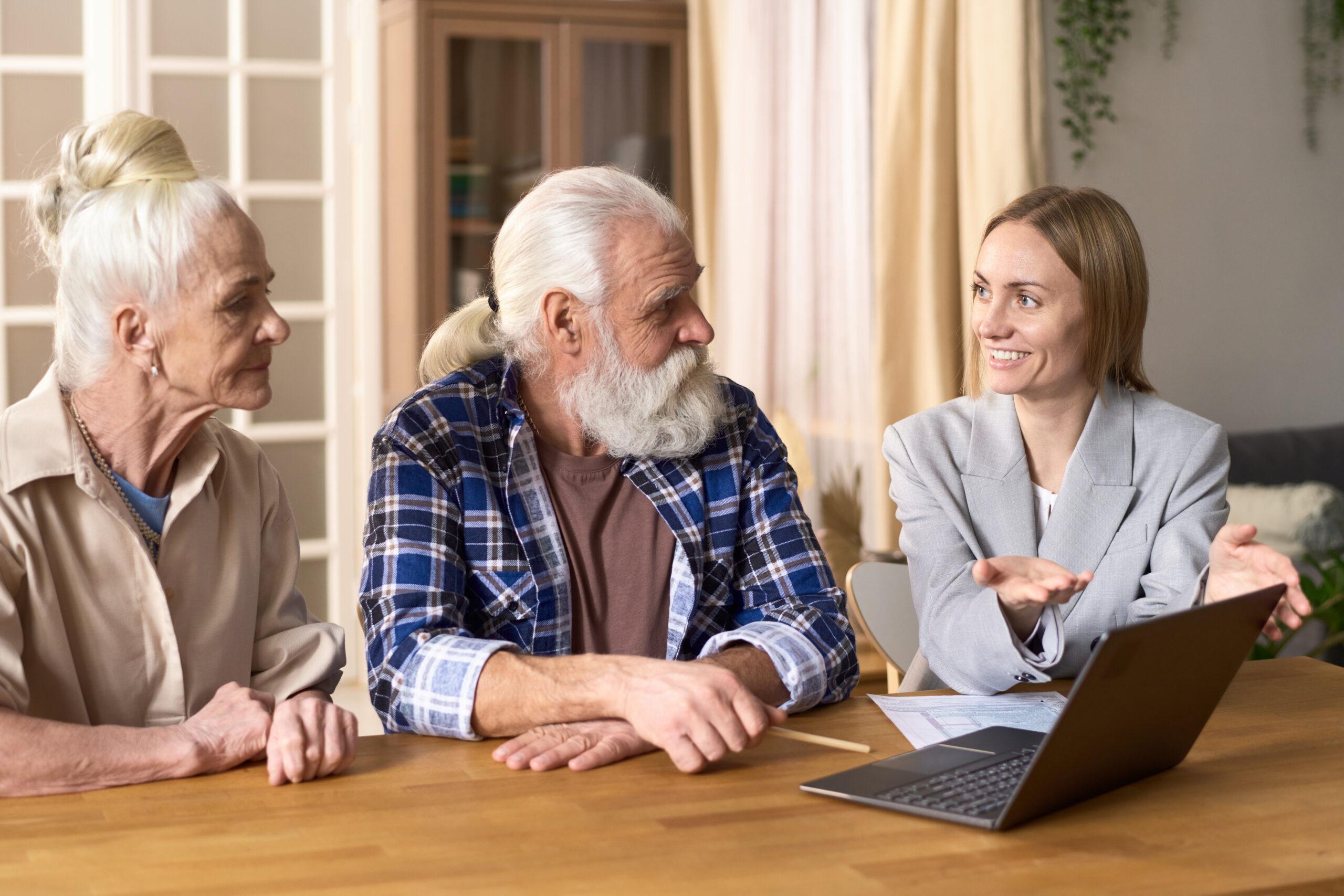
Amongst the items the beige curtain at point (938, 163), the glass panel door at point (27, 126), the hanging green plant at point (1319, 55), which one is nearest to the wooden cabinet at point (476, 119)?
the glass panel door at point (27, 126)

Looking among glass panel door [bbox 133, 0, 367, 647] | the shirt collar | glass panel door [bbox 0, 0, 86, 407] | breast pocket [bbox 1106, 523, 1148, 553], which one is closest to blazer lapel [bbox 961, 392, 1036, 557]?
breast pocket [bbox 1106, 523, 1148, 553]

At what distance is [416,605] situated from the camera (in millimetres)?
1662

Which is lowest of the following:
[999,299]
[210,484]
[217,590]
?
[217,590]

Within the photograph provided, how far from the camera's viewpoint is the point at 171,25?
4457 mm

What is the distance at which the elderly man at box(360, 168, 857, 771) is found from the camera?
67.1 inches

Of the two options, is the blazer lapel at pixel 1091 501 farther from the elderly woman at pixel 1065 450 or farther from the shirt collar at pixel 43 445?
the shirt collar at pixel 43 445

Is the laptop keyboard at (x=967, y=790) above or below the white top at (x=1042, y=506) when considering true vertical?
below

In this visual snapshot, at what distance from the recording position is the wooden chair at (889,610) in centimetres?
229

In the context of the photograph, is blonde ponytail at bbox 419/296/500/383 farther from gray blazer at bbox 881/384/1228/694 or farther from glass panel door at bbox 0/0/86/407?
glass panel door at bbox 0/0/86/407

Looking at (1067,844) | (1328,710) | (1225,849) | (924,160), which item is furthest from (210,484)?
(924,160)

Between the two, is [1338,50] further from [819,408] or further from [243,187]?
[243,187]

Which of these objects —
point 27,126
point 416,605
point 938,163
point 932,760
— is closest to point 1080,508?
point 932,760

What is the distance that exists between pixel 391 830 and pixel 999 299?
4.39 feet

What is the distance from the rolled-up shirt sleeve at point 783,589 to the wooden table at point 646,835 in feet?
0.78
